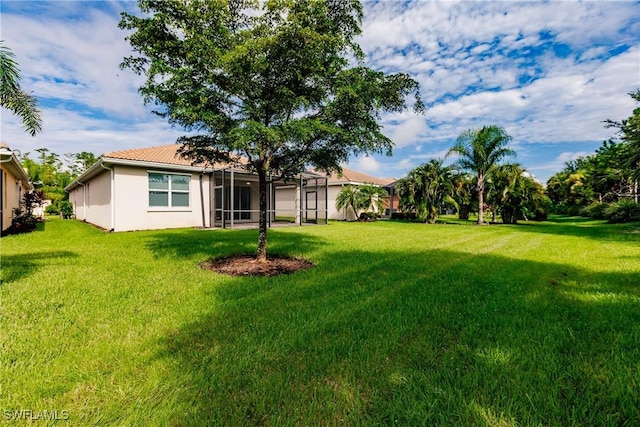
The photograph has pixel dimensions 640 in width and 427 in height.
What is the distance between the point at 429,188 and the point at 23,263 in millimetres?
20027

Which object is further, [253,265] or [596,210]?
[596,210]

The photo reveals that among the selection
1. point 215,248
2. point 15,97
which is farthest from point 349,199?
point 15,97

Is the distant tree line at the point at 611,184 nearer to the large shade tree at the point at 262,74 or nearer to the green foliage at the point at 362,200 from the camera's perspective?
the green foliage at the point at 362,200

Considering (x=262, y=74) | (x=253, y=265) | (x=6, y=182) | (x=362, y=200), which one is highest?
(x=262, y=74)

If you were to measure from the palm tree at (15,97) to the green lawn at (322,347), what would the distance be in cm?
317

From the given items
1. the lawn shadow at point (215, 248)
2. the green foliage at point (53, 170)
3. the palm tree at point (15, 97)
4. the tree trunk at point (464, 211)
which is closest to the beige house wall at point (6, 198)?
the lawn shadow at point (215, 248)

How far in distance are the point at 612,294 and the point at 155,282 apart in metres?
7.63

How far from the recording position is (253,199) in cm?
2078

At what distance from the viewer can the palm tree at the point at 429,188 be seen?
65.3ft

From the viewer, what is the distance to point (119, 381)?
2342 mm

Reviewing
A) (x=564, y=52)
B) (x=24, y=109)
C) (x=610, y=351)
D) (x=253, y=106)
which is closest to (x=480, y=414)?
(x=610, y=351)

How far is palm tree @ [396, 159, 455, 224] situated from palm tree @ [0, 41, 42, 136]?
19277 millimetres

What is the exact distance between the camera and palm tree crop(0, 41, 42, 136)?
5.06 m

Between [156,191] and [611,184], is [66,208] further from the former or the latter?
[611,184]
